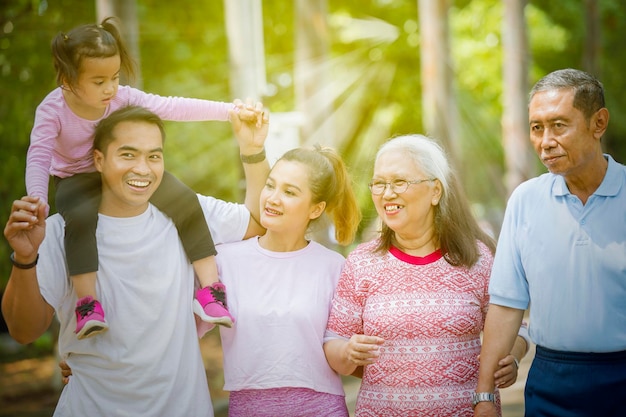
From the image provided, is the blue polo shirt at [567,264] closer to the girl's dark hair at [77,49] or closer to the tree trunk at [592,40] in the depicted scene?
the girl's dark hair at [77,49]

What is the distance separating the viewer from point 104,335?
2.29 metres

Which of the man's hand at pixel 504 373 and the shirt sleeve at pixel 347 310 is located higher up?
the shirt sleeve at pixel 347 310

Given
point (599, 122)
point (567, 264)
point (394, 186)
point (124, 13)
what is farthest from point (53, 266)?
point (124, 13)

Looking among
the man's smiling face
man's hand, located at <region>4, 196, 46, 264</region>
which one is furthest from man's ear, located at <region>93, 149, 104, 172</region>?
man's hand, located at <region>4, 196, 46, 264</region>

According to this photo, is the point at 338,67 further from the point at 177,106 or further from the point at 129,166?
the point at 129,166

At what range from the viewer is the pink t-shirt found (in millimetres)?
2359

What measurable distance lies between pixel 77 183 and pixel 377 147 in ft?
3.48

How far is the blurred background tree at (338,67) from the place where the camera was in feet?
16.0

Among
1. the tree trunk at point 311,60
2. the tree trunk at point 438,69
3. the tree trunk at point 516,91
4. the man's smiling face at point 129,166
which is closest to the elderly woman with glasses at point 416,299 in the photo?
the man's smiling face at point 129,166

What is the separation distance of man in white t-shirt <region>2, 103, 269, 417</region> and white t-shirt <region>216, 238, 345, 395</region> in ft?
0.56

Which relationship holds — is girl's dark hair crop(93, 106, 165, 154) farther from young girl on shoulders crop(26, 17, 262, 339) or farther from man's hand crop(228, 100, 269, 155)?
man's hand crop(228, 100, 269, 155)

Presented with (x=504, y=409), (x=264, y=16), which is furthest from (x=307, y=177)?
(x=264, y=16)

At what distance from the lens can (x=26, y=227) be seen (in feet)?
6.82

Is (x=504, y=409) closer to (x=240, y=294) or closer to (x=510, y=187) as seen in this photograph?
(x=240, y=294)
